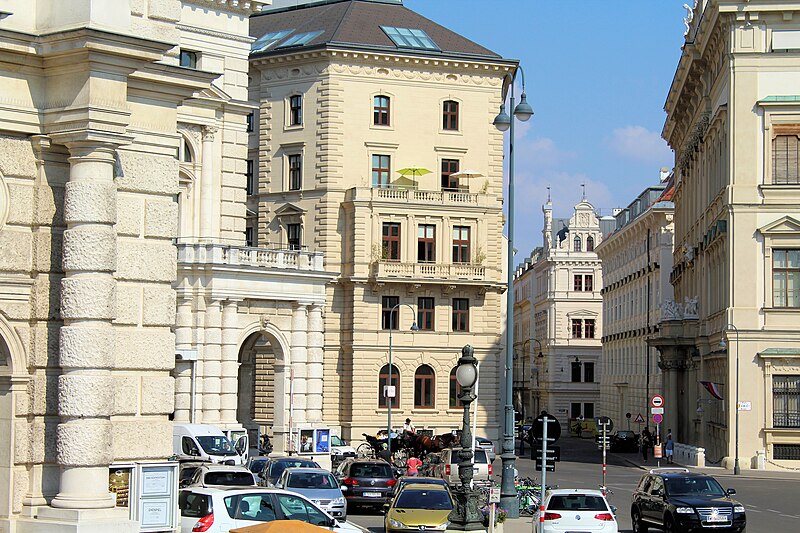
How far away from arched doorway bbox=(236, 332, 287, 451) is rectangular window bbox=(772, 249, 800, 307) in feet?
66.1

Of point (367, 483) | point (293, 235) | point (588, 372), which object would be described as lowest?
point (367, 483)

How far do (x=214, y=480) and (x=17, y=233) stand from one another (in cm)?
1301

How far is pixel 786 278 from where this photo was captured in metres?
56.5

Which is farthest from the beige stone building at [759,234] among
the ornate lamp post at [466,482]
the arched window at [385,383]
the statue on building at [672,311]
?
the ornate lamp post at [466,482]

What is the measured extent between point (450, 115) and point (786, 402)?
89.5 feet

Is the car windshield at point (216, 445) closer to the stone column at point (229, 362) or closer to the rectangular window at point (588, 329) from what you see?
the stone column at point (229, 362)

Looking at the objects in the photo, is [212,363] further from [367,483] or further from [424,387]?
[424,387]

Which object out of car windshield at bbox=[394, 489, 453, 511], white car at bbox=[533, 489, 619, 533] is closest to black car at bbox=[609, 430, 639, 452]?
car windshield at bbox=[394, 489, 453, 511]

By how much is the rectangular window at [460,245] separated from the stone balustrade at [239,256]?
16147 millimetres

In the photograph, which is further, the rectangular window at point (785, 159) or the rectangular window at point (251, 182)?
the rectangular window at point (251, 182)

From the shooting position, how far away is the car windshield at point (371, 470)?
39062 mm

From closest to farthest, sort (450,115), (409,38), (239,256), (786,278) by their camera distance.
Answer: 1. (239,256)
2. (786,278)
3. (450,115)
4. (409,38)

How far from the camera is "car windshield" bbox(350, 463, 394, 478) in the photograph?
128 feet

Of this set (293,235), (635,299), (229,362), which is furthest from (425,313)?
(635,299)
